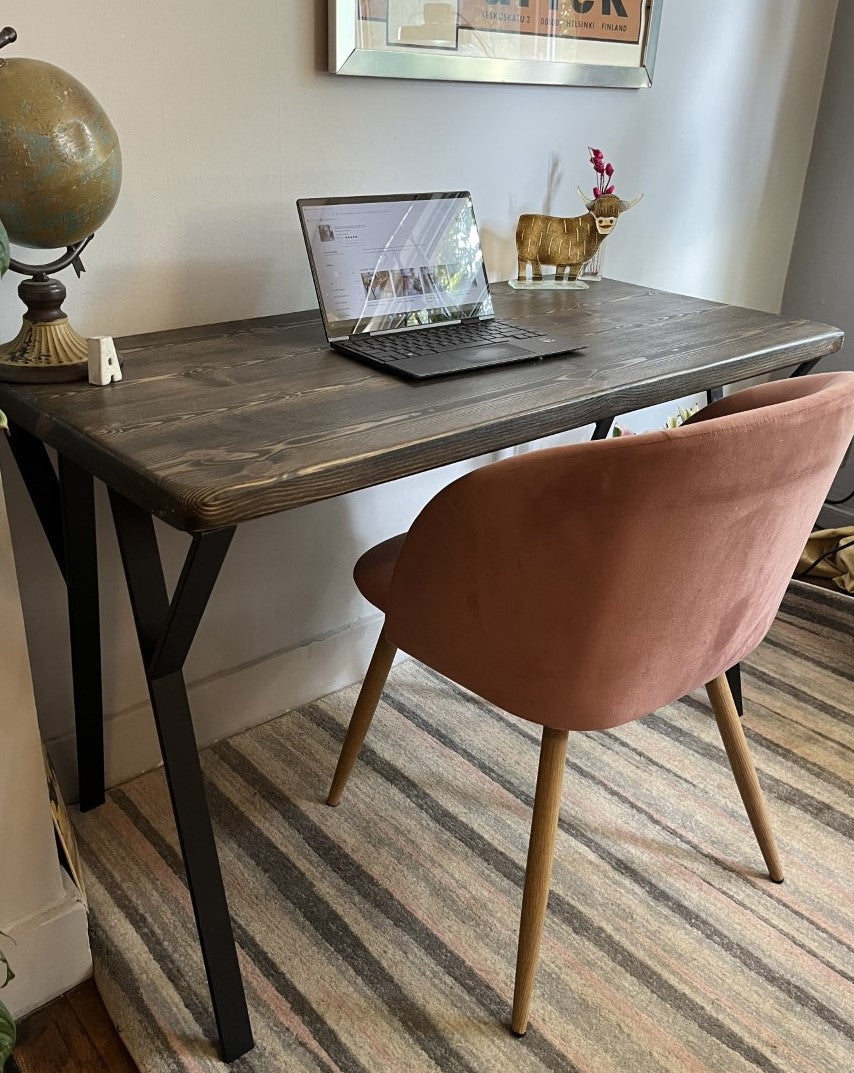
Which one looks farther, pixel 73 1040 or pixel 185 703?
pixel 73 1040

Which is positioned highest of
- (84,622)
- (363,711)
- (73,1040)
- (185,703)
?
(185,703)

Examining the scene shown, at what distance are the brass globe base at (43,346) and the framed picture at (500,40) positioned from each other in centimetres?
62

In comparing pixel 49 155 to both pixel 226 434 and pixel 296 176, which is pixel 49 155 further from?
pixel 296 176

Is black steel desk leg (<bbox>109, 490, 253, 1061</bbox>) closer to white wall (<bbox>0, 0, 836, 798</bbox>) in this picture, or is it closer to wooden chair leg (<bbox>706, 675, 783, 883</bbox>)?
white wall (<bbox>0, 0, 836, 798</bbox>)

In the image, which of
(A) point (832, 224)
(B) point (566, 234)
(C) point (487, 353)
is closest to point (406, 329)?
(C) point (487, 353)

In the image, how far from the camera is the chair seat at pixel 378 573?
138cm

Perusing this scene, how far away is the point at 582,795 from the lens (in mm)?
1709

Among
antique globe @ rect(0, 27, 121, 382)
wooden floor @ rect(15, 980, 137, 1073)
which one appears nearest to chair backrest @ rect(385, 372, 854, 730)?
antique globe @ rect(0, 27, 121, 382)

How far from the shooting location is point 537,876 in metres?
1.24

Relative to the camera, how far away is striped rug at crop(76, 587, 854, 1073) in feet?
4.13

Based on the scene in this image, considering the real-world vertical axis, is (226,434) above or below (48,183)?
below

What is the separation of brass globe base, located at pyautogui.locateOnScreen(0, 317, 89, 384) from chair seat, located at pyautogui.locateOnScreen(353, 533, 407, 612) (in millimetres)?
470

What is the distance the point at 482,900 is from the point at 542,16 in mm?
1517

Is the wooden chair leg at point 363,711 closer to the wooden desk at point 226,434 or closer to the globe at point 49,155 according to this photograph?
the wooden desk at point 226,434
